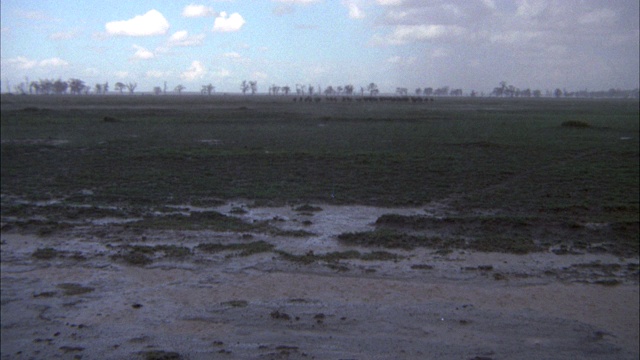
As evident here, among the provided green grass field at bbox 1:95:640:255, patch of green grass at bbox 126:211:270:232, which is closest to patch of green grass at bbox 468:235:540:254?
green grass field at bbox 1:95:640:255

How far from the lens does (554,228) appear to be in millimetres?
10281

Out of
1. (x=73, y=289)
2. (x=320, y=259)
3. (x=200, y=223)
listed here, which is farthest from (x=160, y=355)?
(x=200, y=223)

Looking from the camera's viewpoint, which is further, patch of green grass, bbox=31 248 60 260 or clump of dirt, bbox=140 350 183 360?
patch of green grass, bbox=31 248 60 260

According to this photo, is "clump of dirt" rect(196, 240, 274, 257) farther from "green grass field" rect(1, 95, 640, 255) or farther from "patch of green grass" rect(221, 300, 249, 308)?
"green grass field" rect(1, 95, 640, 255)

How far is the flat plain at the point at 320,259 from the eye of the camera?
19.6ft

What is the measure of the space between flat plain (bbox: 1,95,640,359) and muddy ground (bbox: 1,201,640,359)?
3cm

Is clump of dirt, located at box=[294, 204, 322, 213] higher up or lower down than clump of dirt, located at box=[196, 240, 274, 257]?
higher up

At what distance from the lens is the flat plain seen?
5977 millimetres

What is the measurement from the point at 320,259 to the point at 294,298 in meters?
1.59

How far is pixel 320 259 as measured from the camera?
8.59m

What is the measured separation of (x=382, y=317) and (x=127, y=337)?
9.30 feet

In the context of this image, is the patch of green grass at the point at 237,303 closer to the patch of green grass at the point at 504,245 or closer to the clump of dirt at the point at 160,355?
the clump of dirt at the point at 160,355

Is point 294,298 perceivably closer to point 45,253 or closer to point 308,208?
point 45,253

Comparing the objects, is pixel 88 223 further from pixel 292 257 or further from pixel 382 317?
pixel 382 317
